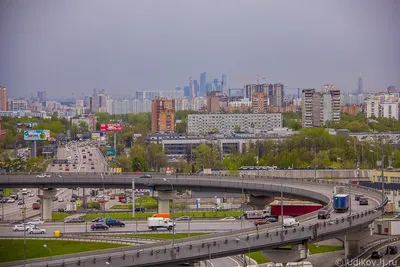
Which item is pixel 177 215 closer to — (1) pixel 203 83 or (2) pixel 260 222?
(2) pixel 260 222

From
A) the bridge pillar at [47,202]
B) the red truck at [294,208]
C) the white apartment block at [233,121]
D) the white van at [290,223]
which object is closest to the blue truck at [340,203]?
the white van at [290,223]

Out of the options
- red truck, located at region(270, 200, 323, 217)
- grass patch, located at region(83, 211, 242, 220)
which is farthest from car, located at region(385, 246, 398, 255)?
grass patch, located at region(83, 211, 242, 220)

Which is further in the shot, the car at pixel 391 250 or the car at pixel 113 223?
the car at pixel 113 223

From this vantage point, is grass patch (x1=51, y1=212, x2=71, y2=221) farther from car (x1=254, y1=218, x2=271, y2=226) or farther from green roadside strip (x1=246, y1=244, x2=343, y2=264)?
green roadside strip (x1=246, y1=244, x2=343, y2=264)

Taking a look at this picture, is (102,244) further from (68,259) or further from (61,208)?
(61,208)

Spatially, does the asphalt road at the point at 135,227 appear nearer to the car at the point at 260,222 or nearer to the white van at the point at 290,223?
the car at the point at 260,222

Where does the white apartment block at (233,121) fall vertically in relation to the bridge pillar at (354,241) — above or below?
above

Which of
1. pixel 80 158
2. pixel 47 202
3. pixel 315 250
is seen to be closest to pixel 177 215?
pixel 47 202
